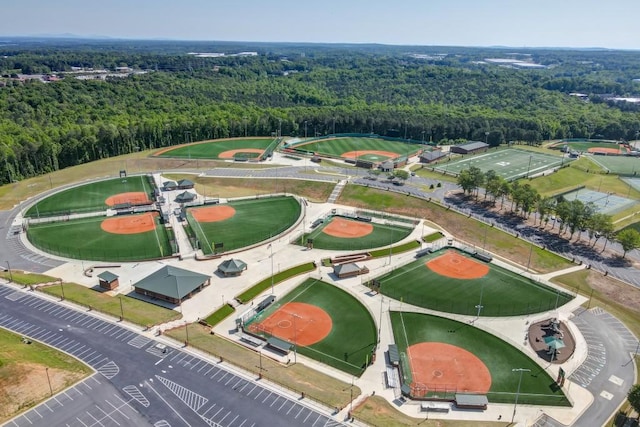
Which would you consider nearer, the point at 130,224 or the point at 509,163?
the point at 130,224

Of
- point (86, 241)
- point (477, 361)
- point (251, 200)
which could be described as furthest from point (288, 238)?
point (477, 361)

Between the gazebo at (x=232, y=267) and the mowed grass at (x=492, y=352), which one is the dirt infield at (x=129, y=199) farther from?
the mowed grass at (x=492, y=352)

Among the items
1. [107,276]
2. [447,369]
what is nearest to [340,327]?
[447,369]

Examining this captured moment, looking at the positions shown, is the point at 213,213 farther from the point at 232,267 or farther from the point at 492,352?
the point at 492,352

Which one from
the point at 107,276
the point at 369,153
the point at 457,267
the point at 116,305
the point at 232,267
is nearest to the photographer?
the point at 116,305

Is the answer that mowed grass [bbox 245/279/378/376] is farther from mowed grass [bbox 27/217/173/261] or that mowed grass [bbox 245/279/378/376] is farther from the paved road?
mowed grass [bbox 27/217/173/261]

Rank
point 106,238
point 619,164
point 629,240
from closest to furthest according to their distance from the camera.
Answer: point 629,240, point 106,238, point 619,164

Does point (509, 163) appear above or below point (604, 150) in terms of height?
below

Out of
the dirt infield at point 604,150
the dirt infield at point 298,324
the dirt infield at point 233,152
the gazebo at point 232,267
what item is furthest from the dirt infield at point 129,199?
the dirt infield at point 604,150
